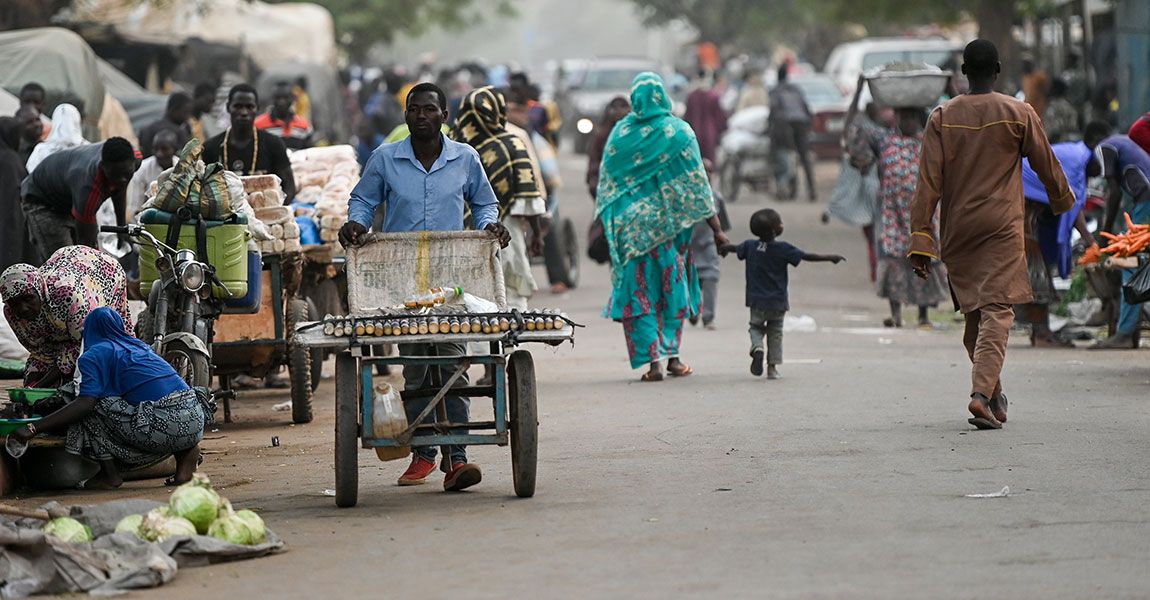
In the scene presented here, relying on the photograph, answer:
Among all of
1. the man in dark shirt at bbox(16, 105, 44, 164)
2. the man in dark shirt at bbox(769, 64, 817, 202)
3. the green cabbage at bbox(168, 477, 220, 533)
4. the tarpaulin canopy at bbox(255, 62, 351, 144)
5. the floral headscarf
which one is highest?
the tarpaulin canopy at bbox(255, 62, 351, 144)

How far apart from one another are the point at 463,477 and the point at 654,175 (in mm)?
4738

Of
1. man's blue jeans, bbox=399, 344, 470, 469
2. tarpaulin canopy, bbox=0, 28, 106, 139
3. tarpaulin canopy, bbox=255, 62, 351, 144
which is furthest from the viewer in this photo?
tarpaulin canopy, bbox=255, 62, 351, 144

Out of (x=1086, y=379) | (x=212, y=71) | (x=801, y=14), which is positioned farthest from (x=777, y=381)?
(x=801, y=14)

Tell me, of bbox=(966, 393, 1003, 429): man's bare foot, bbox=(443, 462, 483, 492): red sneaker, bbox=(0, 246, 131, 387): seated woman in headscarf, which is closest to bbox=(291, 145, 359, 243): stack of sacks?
bbox=(0, 246, 131, 387): seated woman in headscarf

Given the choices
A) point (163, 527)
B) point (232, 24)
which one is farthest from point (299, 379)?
point (232, 24)

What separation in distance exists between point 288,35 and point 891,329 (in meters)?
22.1

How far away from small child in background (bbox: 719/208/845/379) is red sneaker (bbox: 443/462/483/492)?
4328mm

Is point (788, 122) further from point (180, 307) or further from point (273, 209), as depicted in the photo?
point (180, 307)

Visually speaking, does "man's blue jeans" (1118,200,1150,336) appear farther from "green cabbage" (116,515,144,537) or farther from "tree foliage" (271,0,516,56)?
"tree foliage" (271,0,516,56)

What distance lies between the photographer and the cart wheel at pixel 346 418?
7.72 meters

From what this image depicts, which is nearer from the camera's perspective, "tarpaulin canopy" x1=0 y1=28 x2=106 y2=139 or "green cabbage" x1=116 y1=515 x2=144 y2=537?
"green cabbage" x1=116 y1=515 x2=144 y2=537

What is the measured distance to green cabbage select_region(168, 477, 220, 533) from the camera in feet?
22.9

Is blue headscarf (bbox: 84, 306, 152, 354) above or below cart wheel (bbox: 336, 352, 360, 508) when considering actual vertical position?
above

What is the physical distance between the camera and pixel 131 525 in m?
6.94
